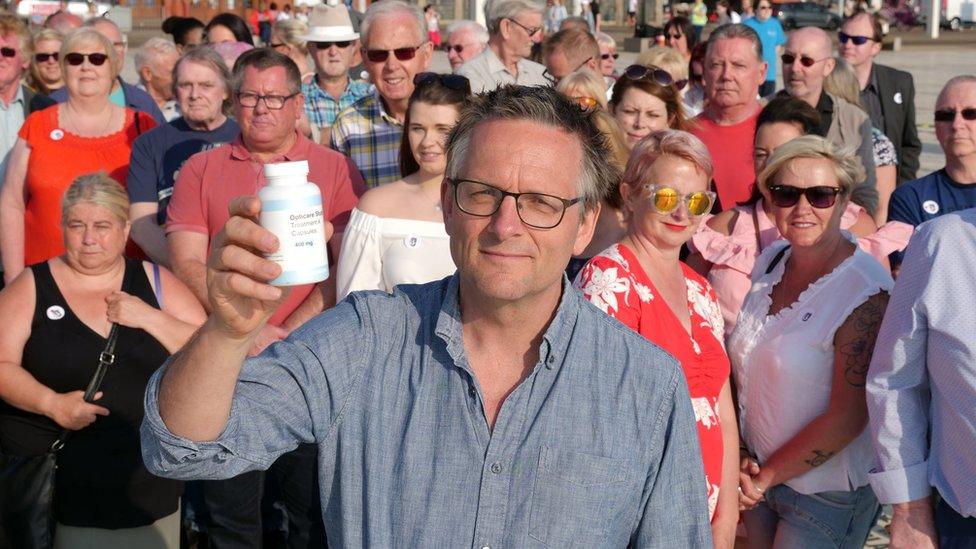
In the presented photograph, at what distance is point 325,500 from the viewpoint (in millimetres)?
2369

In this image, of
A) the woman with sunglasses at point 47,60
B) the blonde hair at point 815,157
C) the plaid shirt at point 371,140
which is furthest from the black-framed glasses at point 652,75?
the woman with sunglasses at point 47,60

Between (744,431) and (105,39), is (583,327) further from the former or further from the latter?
(105,39)

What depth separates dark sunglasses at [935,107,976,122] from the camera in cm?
522

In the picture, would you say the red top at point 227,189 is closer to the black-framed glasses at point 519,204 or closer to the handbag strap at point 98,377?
the handbag strap at point 98,377

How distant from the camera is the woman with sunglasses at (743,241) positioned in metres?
4.67

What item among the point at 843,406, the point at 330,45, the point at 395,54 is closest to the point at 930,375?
the point at 843,406

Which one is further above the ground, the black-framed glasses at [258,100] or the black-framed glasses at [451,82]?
the black-framed glasses at [451,82]

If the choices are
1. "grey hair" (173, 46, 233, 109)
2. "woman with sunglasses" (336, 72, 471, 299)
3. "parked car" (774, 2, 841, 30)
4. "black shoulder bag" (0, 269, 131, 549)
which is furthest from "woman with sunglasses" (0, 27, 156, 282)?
"parked car" (774, 2, 841, 30)

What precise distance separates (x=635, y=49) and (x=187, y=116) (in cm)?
3467

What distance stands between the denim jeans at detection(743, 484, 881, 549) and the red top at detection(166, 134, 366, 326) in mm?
2078

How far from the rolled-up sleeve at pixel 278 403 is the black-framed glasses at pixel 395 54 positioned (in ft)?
13.6

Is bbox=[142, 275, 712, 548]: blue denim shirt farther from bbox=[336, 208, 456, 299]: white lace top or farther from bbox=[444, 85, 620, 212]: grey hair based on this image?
bbox=[336, 208, 456, 299]: white lace top

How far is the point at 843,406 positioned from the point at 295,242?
A: 247 cm

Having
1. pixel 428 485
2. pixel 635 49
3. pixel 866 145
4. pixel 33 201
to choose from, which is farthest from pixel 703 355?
pixel 635 49
